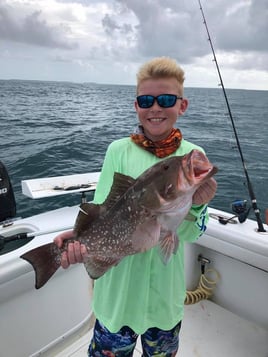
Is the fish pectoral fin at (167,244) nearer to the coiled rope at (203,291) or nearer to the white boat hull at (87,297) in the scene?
the white boat hull at (87,297)

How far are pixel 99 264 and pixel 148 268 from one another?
34 cm

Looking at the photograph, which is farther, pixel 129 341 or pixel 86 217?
pixel 129 341

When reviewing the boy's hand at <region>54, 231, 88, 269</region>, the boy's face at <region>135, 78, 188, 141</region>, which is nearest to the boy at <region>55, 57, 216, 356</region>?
the boy's face at <region>135, 78, 188, 141</region>

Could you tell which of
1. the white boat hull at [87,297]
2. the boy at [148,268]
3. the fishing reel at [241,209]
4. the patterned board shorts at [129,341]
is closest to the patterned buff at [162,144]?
the boy at [148,268]

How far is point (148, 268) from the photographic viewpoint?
2057 mm

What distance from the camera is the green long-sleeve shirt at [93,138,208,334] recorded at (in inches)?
80.8

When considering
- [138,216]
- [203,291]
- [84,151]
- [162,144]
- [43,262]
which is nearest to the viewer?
[138,216]

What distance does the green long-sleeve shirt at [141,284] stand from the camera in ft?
6.73

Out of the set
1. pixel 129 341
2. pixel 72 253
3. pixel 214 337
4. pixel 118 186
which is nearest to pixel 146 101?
pixel 118 186

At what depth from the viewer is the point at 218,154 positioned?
1291 cm

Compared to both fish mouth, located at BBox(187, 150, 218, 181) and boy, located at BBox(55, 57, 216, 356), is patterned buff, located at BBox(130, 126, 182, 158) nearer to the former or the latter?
boy, located at BBox(55, 57, 216, 356)

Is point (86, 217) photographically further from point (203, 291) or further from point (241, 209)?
point (203, 291)

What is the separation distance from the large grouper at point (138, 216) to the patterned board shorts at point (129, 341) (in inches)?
19.3

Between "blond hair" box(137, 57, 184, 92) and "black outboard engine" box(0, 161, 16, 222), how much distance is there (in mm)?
1956
